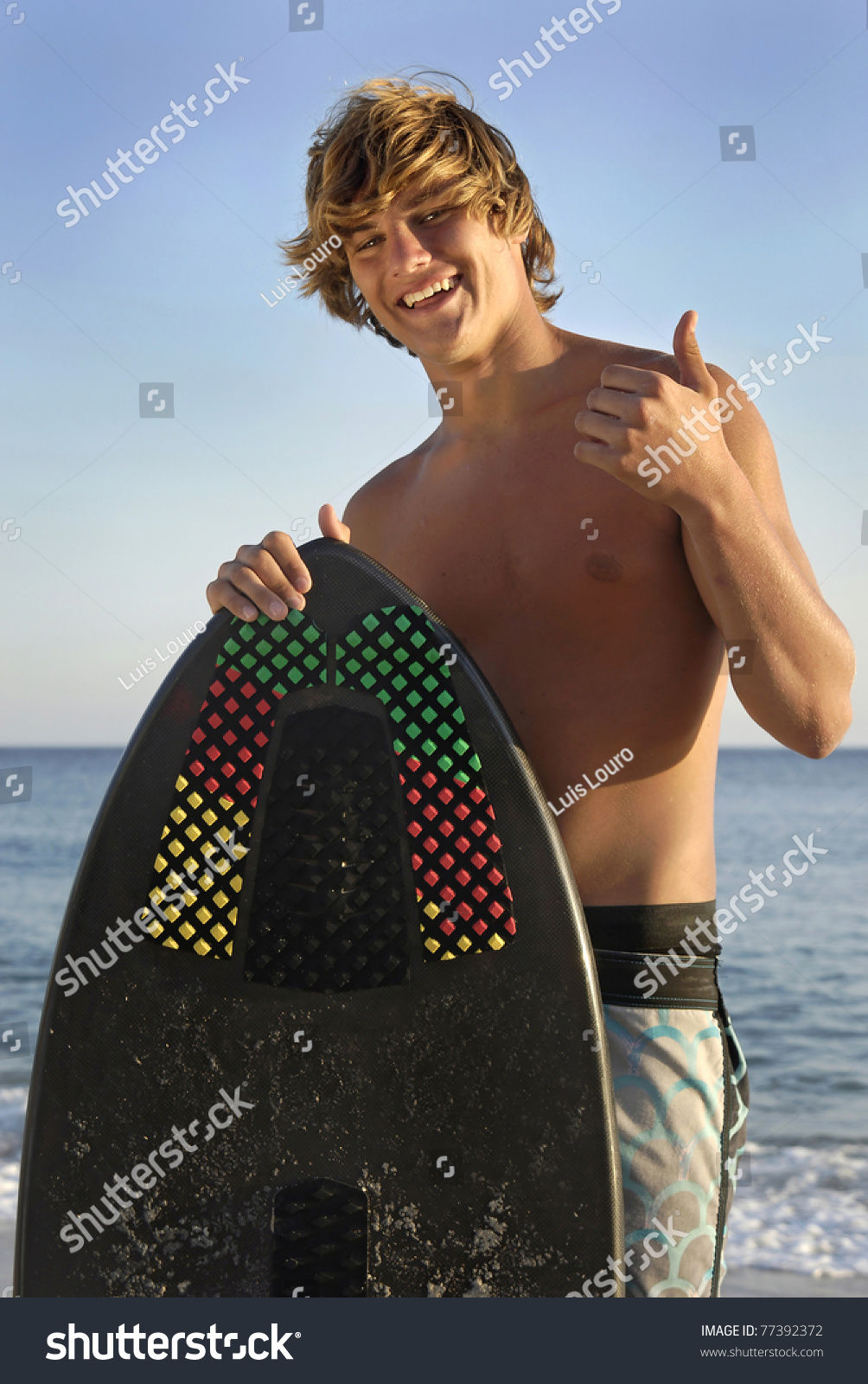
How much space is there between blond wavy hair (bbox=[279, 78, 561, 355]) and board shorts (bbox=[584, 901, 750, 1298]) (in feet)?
4.42

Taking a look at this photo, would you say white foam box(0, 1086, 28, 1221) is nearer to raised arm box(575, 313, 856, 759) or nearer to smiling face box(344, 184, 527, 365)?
smiling face box(344, 184, 527, 365)

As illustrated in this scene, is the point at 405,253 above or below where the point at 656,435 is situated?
above

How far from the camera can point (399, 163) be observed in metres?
1.96

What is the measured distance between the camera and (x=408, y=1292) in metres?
1.45

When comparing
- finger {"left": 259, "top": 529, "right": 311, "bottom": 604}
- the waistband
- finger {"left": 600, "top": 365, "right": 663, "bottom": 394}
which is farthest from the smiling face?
the waistband

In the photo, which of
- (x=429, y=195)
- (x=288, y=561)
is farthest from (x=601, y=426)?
(x=429, y=195)

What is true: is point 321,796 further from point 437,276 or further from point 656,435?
point 437,276

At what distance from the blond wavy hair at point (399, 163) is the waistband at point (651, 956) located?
1.33m

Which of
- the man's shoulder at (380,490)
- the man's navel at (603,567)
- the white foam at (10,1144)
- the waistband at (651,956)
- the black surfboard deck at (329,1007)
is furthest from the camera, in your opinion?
the white foam at (10,1144)

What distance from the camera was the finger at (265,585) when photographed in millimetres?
1550

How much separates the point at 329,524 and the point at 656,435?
19.8 inches

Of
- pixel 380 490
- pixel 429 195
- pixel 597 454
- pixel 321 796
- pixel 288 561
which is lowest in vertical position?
pixel 321 796

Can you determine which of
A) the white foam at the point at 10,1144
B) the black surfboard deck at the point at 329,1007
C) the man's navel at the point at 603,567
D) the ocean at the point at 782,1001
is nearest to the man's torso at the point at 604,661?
the man's navel at the point at 603,567

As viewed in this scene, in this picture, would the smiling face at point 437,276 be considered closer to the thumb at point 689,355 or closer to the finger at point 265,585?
the thumb at point 689,355
